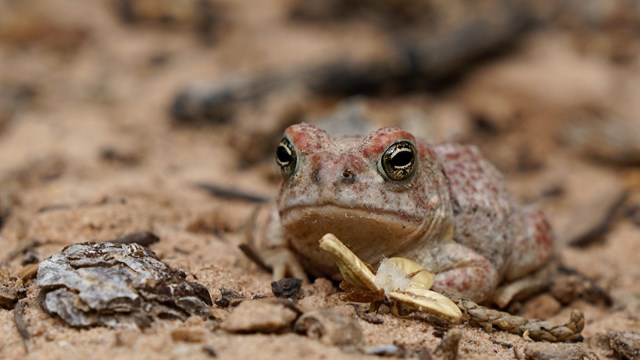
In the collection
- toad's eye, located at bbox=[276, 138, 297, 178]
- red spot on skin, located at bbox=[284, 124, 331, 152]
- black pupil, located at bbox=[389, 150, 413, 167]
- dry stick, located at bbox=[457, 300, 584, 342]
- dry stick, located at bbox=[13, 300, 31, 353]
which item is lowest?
dry stick, located at bbox=[13, 300, 31, 353]

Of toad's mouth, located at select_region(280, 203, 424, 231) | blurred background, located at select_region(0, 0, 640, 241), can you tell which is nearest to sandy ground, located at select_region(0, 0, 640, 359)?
blurred background, located at select_region(0, 0, 640, 241)

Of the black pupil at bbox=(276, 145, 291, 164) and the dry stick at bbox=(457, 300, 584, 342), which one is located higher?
the black pupil at bbox=(276, 145, 291, 164)

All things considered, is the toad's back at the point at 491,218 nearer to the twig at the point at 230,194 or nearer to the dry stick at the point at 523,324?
the dry stick at the point at 523,324

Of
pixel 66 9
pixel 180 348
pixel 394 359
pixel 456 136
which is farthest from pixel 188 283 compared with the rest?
pixel 66 9

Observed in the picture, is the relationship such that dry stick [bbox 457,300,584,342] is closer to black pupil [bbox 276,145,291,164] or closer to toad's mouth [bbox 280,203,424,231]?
toad's mouth [bbox 280,203,424,231]

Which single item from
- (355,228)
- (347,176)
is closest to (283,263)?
(355,228)

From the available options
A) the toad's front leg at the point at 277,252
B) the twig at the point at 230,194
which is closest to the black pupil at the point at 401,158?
the toad's front leg at the point at 277,252

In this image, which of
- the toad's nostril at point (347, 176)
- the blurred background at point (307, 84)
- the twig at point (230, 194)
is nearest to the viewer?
the toad's nostril at point (347, 176)
